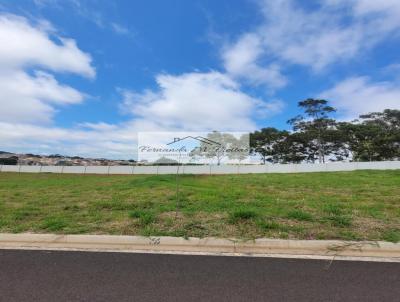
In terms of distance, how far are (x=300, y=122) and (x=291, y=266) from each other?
4915 cm

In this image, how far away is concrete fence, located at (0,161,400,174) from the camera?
28.8 meters

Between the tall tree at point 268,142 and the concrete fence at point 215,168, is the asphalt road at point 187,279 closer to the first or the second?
the concrete fence at point 215,168

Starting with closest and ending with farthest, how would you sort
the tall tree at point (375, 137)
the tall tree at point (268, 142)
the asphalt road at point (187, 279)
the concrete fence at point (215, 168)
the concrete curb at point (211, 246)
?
the asphalt road at point (187, 279) → the concrete curb at point (211, 246) → the concrete fence at point (215, 168) → the tall tree at point (375, 137) → the tall tree at point (268, 142)

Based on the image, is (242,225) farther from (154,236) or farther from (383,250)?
(383,250)

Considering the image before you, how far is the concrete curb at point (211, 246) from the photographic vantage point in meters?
4.89

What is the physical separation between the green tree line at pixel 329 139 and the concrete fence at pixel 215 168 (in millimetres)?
19724

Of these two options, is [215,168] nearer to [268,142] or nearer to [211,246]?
[268,142]

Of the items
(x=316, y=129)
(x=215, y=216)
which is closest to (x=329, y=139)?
(x=316, y=129)

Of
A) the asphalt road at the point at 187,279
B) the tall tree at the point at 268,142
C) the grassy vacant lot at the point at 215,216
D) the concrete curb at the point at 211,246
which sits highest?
the tall tree at the point at 268,142

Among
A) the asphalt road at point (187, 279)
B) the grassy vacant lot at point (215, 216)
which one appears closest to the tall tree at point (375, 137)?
the grassy vacant lot at point (215, 216)

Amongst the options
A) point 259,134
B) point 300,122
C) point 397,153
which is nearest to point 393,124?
point 397,153

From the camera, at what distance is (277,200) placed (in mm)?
8836

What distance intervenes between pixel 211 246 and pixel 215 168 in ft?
90.1

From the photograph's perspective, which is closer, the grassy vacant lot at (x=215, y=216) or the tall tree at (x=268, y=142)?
the grassy vacant lot at (x=215, y=216)
